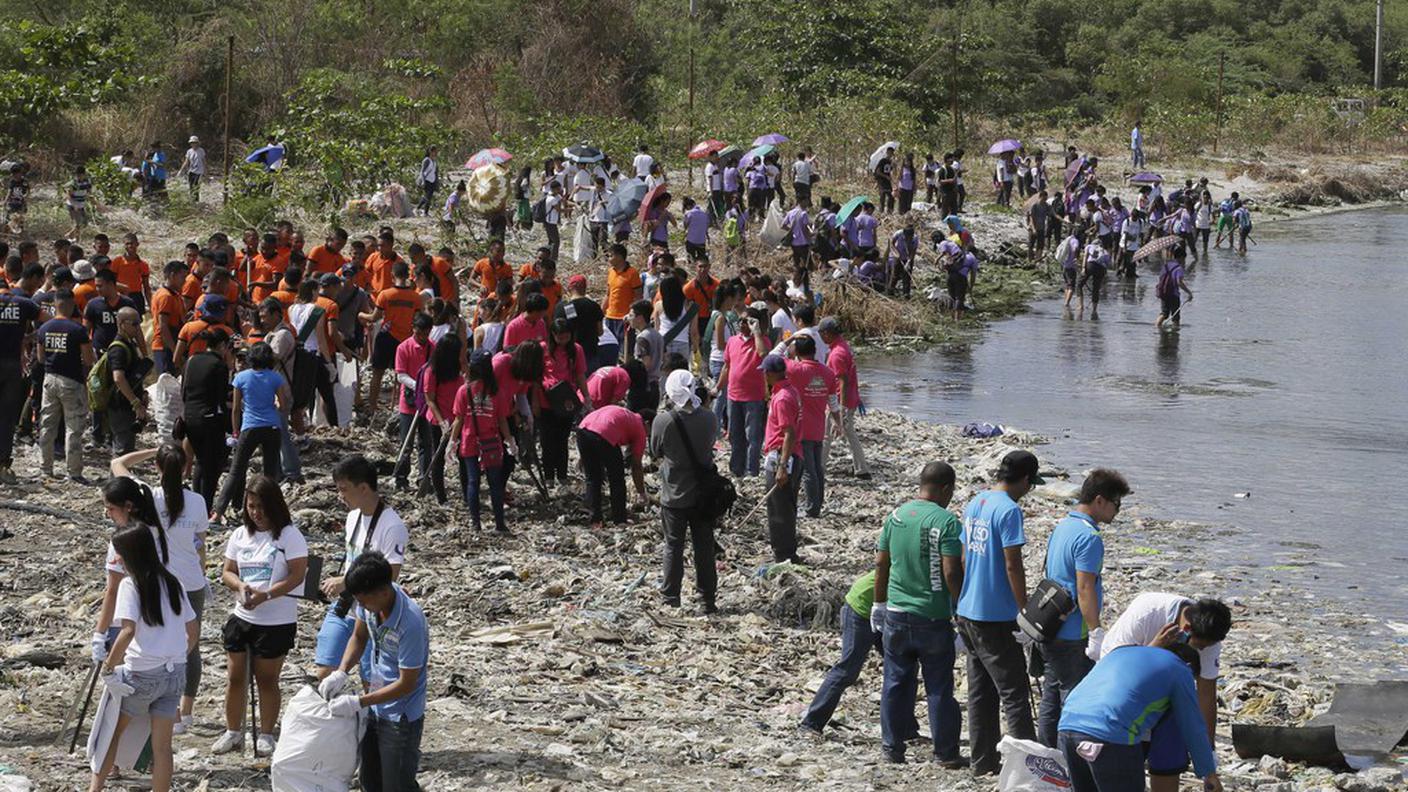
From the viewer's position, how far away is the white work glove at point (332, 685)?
624 cm

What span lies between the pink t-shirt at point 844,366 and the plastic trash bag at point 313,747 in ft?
26.3

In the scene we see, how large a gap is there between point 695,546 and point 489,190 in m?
15.2

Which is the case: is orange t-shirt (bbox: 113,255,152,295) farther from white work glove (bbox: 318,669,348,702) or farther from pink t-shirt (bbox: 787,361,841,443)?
white work glove (bbox: 318,669,348,702)

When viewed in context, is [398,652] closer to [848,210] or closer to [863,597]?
[863,597]

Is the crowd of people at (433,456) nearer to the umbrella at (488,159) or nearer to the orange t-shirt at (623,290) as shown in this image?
the orange t-shirt at (623,290)

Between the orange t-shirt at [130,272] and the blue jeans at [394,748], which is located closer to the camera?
the blue jeans at [394,748]

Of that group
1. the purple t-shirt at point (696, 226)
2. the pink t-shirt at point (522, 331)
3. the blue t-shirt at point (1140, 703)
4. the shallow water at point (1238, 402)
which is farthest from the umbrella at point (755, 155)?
the blue t-shirt at point (1140, 703)

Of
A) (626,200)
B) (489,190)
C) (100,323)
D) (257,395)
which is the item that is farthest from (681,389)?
(489,190)

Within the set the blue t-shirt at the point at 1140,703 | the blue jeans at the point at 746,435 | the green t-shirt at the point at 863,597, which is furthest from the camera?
the blue jeans at the point at 746,435

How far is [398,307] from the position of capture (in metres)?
14.8

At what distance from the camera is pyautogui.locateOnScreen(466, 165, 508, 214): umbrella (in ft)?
82.3

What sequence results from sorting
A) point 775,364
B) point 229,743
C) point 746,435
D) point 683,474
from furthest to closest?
point 746,435, point 775,364, point 683,474, point 229,743

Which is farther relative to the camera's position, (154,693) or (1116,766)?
(154,693)

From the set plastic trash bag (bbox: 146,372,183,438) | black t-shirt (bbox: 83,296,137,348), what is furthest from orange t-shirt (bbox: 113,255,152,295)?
plastic trash bag (bbox: 146,372,183,438)
